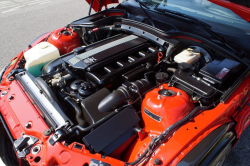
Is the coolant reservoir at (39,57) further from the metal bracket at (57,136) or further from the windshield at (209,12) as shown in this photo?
the windshield at (209,12)

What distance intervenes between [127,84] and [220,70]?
2.75ft

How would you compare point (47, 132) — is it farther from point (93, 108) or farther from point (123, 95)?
point (123, 95)

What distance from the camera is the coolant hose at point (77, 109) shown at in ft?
5.28

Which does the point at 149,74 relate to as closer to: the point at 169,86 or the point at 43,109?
the point at 169,86

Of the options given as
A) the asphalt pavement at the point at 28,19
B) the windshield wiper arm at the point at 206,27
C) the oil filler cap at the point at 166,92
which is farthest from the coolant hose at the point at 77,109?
the asphalt pavement at the point at 28,19

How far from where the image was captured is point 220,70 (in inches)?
69.6

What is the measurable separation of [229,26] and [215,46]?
0.97 feet

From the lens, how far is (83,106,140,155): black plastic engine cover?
1413mm

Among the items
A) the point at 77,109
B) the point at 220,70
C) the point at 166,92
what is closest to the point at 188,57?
the point at 220,70

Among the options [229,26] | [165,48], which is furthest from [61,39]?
[229,26]

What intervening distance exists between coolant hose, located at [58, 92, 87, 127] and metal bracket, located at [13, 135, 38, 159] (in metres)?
0.34

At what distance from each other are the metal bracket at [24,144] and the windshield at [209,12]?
6.51 feet

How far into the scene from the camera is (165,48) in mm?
2115

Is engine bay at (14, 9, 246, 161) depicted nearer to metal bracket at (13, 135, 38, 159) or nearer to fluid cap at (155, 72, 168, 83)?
fluid cap at (155, 72, 168, 83)
